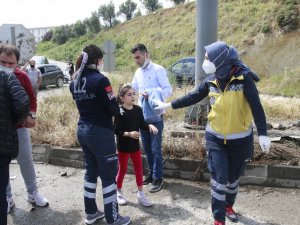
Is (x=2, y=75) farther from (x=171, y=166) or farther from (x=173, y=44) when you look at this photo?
(x=173, y=44)

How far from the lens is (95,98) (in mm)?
3797

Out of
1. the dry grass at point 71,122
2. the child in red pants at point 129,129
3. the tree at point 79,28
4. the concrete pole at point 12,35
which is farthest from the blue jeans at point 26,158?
the tree at point 79,28

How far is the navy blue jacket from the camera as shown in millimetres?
3758

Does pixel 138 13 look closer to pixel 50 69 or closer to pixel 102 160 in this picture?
pixel 50 69

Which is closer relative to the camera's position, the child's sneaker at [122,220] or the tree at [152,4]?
the child's sneaker at [122,220]

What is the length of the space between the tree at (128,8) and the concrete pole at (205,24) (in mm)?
64862

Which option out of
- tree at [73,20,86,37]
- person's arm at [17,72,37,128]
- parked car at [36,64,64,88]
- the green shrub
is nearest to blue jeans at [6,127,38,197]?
person's arm at [17,72,37,128]

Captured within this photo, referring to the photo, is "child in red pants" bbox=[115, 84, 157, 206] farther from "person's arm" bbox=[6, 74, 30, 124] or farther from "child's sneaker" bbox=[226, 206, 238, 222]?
"person's arm" bbox=[6, 74, 30, 124]

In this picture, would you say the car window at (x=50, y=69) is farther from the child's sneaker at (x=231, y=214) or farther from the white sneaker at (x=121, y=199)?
the child's sneaker at (x=231, y=214)

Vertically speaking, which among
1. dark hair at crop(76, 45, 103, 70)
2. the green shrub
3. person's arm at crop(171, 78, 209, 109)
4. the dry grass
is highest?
the green shrub

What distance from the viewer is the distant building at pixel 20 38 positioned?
8.96 m

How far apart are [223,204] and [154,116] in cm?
156

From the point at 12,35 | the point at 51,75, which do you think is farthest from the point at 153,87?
the point at 51,75

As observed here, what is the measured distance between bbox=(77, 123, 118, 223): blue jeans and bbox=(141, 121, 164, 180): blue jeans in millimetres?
1035
